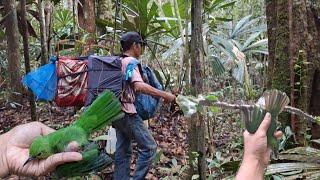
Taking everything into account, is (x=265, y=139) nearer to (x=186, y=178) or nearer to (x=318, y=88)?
(x=318, y=88)

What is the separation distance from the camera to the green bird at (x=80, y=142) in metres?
1.95

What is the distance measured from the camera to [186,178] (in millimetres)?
3777

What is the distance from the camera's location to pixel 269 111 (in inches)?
57.7

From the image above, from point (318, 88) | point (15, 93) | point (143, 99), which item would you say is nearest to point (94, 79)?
point (143, 99)

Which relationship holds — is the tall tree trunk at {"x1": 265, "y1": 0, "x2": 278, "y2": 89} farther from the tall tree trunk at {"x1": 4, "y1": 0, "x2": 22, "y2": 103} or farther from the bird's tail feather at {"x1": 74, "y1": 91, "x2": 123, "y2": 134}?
the tall tree trunk at {"x1": 4, "y1": 0, "x2": 22, "y2": 103}

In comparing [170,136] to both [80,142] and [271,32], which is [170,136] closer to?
[271,32]

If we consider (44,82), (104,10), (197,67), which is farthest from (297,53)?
(104,10)

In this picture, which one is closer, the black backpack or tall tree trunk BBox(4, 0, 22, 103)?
the black backpack

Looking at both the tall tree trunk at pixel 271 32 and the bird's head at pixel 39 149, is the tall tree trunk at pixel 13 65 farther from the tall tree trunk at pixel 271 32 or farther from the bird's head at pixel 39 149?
the bird's head at pixel 39 149

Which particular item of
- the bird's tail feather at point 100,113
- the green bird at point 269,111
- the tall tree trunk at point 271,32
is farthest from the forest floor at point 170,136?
the green bird at point 269,111

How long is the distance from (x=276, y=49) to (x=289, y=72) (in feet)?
0.64

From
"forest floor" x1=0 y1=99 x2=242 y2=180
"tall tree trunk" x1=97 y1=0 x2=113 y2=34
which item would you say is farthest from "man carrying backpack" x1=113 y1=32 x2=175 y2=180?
"tall tree trunk" x1=97 y1=0 x2=113 y2=34

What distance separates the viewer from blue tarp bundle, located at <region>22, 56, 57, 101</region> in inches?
158

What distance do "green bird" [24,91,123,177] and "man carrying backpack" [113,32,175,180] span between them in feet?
5.30
